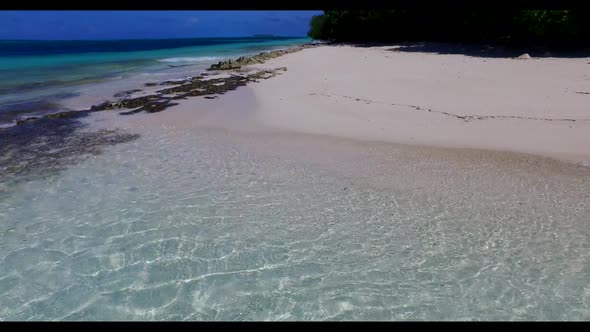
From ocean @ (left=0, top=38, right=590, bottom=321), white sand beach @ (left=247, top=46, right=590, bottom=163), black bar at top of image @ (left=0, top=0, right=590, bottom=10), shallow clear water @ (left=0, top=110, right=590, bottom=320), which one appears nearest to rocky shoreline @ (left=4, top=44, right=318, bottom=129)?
white sand beach @ (left=247, top=46, right=590, bottom=163)

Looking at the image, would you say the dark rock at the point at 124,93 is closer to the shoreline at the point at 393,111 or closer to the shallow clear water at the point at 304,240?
the shoreline at the point at 393,111

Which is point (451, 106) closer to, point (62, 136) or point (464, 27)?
point (62, 136)

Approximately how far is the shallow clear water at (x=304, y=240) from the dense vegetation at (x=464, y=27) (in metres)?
3.31

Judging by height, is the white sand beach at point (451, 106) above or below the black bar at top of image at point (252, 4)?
below

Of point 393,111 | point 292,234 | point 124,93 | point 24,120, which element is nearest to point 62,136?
point 24,120

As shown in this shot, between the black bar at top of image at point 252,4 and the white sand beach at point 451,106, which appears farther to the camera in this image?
the white sand beach at point 451,106

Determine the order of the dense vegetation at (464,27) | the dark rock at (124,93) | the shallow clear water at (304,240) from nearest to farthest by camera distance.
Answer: the shallow clear water at (304,240)
the dark rock at (124,93)
the dense vegetation at (464,27)

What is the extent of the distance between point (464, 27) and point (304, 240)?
40.0m

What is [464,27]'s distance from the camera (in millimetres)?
39062

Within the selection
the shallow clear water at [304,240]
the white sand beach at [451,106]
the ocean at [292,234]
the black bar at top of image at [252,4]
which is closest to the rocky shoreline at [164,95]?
the white sand beach at [451,106]

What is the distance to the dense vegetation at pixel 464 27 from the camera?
1008 inches

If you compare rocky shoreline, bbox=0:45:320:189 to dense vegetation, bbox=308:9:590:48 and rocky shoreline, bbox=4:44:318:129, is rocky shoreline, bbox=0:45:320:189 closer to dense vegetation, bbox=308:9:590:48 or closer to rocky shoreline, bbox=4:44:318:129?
rocky shoreline, bbox=4:44:318:129

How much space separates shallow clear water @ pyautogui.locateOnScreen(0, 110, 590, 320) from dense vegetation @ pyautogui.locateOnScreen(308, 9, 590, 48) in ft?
10.8

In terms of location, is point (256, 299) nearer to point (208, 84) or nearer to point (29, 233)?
point (29, 233)
